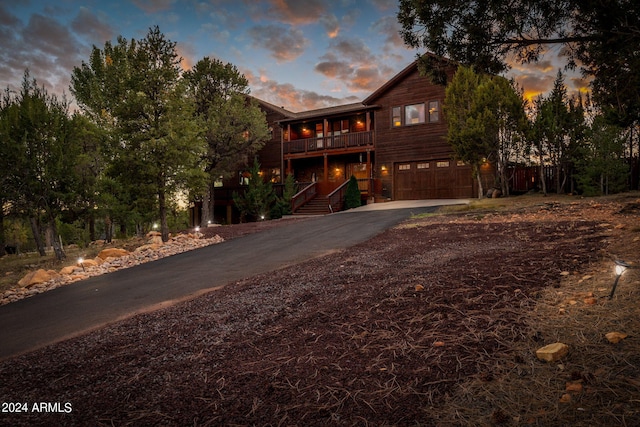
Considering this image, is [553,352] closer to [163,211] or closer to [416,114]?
[163,211]

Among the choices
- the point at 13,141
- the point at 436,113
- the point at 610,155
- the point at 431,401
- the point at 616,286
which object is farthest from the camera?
the point at 436,113

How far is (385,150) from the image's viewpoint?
2405cm

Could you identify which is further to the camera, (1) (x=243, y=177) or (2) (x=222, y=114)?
(1) (x=243, y=177)

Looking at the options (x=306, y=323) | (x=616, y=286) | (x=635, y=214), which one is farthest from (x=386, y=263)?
(x=635, y=214)

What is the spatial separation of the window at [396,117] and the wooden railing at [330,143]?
175cm

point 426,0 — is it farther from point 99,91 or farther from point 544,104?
point 99,91

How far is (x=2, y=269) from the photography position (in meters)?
13.5

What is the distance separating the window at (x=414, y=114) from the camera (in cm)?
2305

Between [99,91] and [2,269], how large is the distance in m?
14.7

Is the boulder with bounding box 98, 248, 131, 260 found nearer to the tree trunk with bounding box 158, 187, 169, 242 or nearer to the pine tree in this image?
the tree trunk with bounding box 158, 187, 169, 242

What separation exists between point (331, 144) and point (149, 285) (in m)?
21.0

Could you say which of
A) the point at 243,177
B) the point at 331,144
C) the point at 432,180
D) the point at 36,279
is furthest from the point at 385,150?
the point at 36,279

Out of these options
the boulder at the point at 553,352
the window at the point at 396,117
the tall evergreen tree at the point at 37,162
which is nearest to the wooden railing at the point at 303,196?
the window at the point at 396,117

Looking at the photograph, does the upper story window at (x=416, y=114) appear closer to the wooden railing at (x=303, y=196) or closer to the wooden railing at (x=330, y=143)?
the wooden railing at (x=330, y=143)
